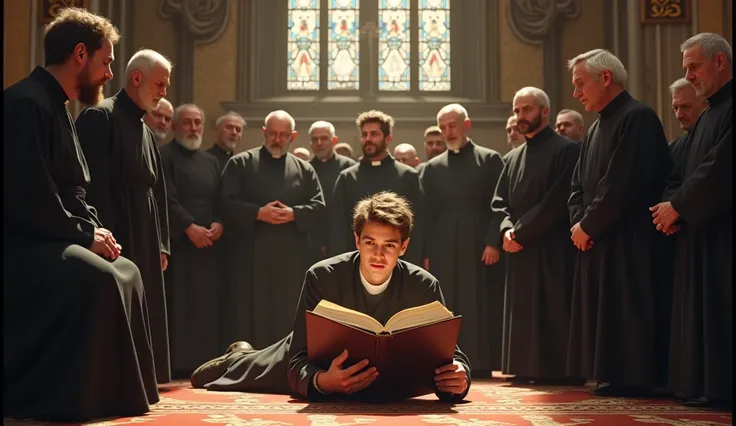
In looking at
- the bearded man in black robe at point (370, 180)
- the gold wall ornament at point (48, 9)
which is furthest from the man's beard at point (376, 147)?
the gold wall ornament at point (48, 9)

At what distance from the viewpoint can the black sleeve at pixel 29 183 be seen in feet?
13.8

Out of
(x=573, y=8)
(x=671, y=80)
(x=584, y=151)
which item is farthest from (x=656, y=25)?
(x=584, y=151)

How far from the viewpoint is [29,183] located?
4.20 m

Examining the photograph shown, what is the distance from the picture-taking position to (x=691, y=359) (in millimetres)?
5047

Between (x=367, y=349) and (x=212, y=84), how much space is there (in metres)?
8.81

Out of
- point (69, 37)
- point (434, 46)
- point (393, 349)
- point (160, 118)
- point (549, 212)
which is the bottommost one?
point (393, 349)

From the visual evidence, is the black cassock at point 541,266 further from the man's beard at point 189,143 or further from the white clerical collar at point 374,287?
the man's beard at point 189,143

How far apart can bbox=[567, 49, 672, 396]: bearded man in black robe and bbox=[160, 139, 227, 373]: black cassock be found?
3459mm

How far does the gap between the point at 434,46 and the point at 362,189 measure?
501 centimetres

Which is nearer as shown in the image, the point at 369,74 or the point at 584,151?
the point at 584,151

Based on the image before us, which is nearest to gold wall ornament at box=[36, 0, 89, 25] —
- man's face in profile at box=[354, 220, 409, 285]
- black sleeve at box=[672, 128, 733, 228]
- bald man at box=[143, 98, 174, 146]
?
bald man at box=[143, 98, 174, 146]

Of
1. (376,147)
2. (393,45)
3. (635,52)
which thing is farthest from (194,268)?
(393,45)

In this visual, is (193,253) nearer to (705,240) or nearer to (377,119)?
(377,119)

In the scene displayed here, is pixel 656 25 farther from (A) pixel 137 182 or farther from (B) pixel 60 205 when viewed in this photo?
(B) pixel 60 205
